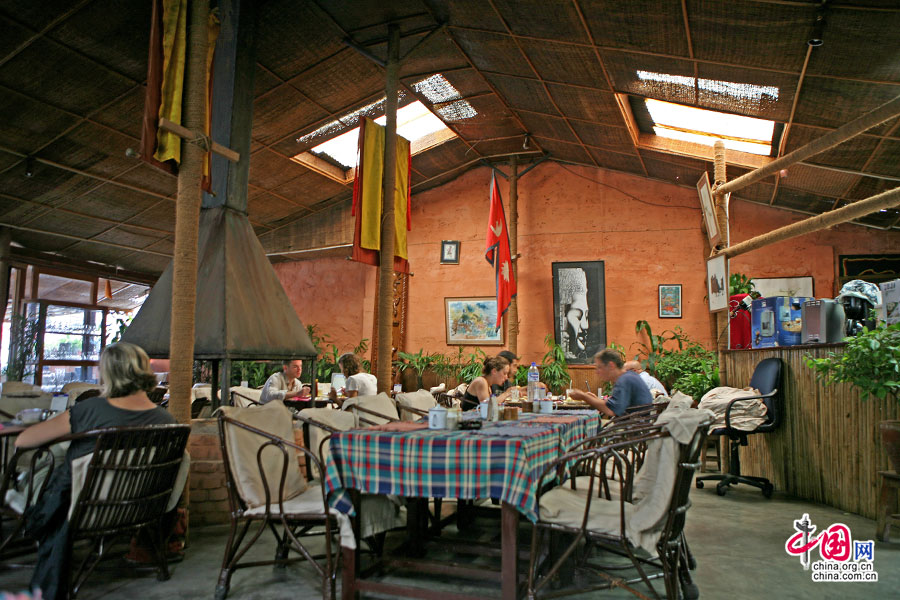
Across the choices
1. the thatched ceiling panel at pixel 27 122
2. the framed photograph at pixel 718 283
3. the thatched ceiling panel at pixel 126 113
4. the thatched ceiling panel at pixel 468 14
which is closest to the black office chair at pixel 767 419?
the framed photograph at pixel 718 283

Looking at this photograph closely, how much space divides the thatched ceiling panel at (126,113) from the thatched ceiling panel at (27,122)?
379 millimetres

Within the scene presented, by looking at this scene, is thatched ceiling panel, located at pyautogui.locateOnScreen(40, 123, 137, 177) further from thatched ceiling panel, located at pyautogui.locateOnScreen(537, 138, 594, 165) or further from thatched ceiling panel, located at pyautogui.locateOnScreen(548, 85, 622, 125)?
thatched ceiling panel, located at pyautogui.locateOnScreen(537, 138, 594, 165)

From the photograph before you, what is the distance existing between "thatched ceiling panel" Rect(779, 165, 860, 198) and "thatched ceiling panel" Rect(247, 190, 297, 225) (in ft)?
28.2

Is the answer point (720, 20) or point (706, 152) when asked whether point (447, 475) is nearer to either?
point (720, 20)

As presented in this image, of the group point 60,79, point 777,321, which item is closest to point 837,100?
point 777,321

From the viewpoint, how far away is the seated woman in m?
2.79

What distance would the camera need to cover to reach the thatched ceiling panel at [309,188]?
36.7 feet

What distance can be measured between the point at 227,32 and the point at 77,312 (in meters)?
8.76

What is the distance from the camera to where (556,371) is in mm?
10844

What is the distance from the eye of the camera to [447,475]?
8.54 ft

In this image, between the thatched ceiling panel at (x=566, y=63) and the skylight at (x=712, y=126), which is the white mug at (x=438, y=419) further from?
the skylight at (x=712, y=126)

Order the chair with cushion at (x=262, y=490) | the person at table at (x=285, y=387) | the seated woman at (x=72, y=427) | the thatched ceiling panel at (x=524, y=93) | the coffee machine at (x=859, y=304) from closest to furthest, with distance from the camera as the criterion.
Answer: the seated woman at (x=72, y=427) < the chair with cushion at (x=262, y=490) < the coffee machine at (x=859, y=304) < the person at table at (x=285, y=387) < the thatched ceiling panel at (x=524, y=93)

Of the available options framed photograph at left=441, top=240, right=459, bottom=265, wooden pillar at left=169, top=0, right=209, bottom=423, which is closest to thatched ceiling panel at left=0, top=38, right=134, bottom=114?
wooden pillar at left=169, top=0, right=209, bottom=423

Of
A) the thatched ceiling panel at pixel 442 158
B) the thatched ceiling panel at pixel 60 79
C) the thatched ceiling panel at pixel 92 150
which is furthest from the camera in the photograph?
the thatched ceiling panel at pixel 442 158
